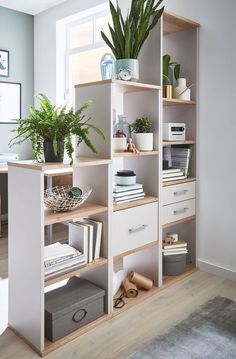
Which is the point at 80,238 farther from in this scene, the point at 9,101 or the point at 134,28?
the point at 9,101

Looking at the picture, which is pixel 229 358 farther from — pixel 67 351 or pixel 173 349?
pixel 67 351

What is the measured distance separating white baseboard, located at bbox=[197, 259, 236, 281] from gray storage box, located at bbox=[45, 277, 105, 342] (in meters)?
1.03

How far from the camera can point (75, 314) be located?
1892mm

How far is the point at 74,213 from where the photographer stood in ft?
6.13

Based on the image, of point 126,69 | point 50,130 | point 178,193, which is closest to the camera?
point 50,130

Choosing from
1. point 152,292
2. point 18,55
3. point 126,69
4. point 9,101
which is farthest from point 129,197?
point 18,55

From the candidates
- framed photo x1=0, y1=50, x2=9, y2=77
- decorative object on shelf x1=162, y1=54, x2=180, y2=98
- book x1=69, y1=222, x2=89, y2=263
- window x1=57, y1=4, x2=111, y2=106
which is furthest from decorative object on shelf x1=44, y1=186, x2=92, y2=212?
framed photo x1=0, y1=50, x2=9, y2=77

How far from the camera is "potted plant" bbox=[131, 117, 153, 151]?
2.29 meters

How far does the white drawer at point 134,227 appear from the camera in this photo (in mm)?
2109

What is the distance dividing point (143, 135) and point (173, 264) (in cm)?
100

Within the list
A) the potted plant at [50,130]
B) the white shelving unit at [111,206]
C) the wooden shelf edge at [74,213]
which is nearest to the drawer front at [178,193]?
the white shelving unit at [111,206]

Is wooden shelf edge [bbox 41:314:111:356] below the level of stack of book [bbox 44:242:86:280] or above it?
below

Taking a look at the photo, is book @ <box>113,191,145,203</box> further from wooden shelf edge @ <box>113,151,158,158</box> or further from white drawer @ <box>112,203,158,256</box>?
wooden shelf edge @ <box>113,151,158,158</box>

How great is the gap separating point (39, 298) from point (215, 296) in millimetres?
1205
